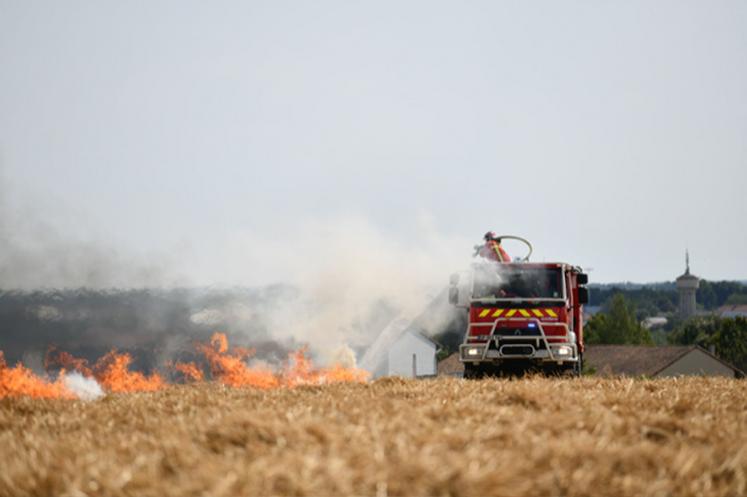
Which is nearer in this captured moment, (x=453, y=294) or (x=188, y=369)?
(x=453, y=294)

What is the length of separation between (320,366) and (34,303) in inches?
328

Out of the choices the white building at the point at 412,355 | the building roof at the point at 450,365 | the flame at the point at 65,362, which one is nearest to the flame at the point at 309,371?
the flame at the point at 65,362

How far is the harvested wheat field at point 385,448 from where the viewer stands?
22.1 feet

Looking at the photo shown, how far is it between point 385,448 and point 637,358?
81.3 metres

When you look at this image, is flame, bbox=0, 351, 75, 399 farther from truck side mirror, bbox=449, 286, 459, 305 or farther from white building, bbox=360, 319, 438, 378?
white building, bbox=360, 319, 438, 378

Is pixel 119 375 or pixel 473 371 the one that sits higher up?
pixel 473 371

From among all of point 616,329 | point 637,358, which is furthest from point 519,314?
point 616,329

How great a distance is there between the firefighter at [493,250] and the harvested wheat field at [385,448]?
10.8m

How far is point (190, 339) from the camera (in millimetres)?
27078

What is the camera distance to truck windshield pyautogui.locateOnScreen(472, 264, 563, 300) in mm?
21109

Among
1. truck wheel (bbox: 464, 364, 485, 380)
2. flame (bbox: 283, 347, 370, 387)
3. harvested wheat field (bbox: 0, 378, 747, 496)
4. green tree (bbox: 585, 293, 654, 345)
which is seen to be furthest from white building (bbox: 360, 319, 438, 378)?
harvested wheat field (bbox: 0, 378, 747, 496)

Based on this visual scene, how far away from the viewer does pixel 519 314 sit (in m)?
21.1

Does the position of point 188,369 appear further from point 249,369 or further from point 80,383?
point 80,383

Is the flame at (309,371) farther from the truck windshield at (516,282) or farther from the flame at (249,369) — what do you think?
the truck windshield at (516,282)
